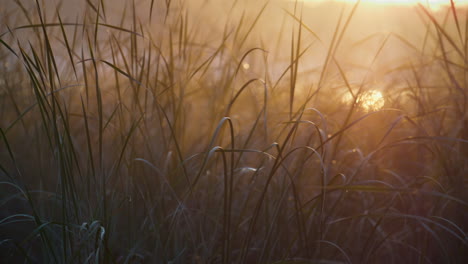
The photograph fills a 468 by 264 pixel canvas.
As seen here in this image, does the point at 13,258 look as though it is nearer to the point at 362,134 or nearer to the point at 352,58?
the point at 362,134

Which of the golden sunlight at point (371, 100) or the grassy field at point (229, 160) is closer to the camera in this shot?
the grassy field at point (229, 160)

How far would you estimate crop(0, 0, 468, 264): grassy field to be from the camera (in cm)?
100

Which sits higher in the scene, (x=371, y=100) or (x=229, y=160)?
(x=371, y=100)

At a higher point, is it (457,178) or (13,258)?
(457,178)

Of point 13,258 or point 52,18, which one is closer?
point 13,258

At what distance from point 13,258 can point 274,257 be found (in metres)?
0.56

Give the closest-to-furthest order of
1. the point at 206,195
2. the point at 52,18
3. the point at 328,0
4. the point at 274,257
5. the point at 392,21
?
the point at 274,257, the point at 206,195, the point at 52,18, the point at 392,21, the point at 328,0

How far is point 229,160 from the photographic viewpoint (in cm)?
150

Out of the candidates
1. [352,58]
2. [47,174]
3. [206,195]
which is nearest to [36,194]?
[47,174]

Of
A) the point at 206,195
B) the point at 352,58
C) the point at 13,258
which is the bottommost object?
the point at 13,258

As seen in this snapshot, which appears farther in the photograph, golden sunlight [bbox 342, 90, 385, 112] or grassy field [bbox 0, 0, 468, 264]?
golden sunlight [bbox 342, 90, 385, 112]

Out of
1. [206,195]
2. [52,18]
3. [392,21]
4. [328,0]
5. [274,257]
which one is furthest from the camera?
[328,0]

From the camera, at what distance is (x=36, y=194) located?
135 centimetres

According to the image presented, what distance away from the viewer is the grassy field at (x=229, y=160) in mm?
1000
